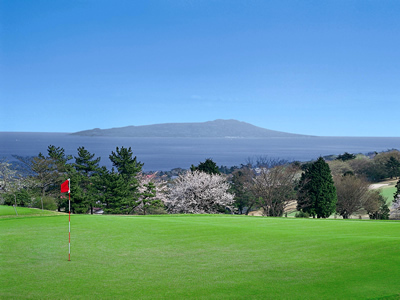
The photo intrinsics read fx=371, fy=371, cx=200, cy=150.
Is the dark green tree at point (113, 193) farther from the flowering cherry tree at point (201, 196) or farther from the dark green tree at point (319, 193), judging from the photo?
the dark green tree at point (319, 193)

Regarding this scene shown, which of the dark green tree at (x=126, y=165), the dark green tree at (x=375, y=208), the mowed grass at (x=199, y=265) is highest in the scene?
the dark green tree at (x=126, y=165)

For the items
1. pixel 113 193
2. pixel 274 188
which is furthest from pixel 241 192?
pixel 113 193

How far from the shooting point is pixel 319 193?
3747 cm

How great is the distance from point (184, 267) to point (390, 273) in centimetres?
404

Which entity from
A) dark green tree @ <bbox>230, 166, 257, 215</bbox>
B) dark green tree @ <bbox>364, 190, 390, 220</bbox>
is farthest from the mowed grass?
dark green tree @ <bbox>230, 166, 257, 215</bbox>

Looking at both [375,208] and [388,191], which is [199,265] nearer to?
[375,208]

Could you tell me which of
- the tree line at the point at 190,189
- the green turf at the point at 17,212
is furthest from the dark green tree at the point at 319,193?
the green turf at the point at 17,212

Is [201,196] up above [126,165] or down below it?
below

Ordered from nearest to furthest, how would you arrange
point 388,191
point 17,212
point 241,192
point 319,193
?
point 17,212 < point 319,193 < point 241,192 < point 388,191

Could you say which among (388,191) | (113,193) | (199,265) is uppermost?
(199,265)

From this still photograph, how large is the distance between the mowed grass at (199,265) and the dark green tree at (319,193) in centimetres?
2626

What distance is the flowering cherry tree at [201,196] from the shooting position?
37250mm

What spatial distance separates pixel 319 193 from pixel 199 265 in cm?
3207

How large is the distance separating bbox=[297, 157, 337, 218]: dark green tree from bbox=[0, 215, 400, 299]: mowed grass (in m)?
26.3
